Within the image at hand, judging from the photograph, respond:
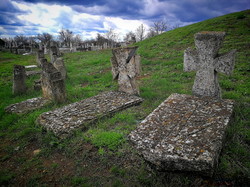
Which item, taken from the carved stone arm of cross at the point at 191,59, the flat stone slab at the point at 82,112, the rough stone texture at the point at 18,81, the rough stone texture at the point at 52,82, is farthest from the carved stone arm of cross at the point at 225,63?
the rough stone texture at the point at 18,81

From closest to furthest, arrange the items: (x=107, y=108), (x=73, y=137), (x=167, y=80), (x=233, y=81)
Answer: (x=73, y=137) → (x=107, y=108) → (x=233, y=81) → (x=167, y=80)

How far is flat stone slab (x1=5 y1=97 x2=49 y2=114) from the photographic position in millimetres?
5984

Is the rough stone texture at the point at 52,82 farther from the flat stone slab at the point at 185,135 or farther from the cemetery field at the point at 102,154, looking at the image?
the flat stone slab at the point at 185,135

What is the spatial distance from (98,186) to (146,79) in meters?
6.55

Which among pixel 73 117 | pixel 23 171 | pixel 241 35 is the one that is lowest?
pixel 23 171

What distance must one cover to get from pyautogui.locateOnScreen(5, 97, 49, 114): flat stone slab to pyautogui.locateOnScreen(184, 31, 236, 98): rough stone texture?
5.63 meters

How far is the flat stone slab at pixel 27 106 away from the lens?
5984 mm

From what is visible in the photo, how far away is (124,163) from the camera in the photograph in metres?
3.37

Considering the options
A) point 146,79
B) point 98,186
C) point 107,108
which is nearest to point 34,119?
Result: point 107,108

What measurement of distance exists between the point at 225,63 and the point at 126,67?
3.33 metres

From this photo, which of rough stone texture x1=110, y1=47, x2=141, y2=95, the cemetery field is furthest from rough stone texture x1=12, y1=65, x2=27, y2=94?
rough stone texture x1=110, y1=47, x2=141, y2=95

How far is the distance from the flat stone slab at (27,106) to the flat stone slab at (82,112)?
139cm

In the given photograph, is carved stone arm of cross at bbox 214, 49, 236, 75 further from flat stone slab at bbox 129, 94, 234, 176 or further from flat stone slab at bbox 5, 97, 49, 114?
flat stone slab at bbox 5, 97, 49, 114

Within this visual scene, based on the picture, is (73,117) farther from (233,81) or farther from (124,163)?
(233,81)
